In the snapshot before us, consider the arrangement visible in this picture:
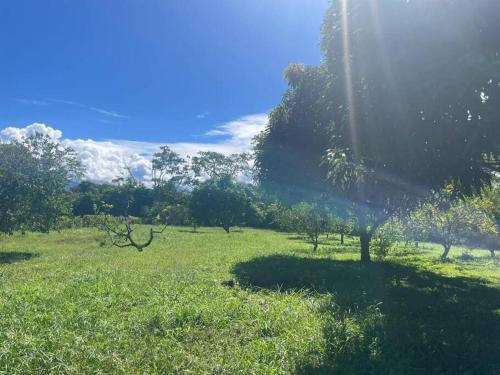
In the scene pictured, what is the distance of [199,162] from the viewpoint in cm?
7288

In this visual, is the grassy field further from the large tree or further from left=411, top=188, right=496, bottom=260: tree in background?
left=411, top=188, right=496, bottom=260: tree in background

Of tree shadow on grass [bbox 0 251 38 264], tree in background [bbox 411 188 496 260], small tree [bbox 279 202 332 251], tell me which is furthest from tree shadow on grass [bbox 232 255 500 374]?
tree shadow on grass [bbox 0 251 38 264]

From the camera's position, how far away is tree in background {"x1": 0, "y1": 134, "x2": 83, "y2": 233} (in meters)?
24.4

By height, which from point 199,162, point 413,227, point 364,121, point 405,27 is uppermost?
point 199,162

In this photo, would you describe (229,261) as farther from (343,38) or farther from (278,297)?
(343,38)

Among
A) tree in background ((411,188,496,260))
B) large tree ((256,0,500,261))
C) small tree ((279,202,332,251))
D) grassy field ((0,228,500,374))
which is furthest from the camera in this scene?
tree in background ((411,188,496,260))

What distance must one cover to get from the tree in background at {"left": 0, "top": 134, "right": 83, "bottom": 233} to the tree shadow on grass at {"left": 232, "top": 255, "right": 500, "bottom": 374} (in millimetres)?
18574

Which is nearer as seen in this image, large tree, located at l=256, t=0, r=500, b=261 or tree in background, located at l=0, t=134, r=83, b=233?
large tree, located at l=256, t=0, r=500, b=261

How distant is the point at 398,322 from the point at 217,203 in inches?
1654

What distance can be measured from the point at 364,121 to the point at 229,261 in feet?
35.1

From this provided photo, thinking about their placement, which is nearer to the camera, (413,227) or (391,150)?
(391,150)

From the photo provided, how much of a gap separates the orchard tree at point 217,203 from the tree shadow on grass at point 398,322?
35.0 meters

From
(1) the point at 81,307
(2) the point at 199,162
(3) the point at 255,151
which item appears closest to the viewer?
(1) the point at 81,307

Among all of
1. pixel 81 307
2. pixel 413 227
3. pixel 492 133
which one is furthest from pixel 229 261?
pixel 413 227
